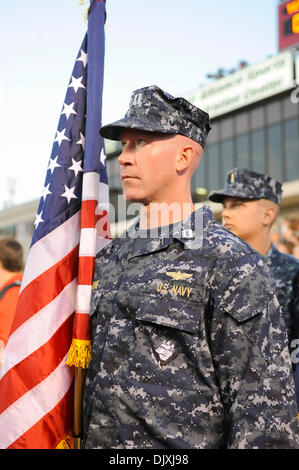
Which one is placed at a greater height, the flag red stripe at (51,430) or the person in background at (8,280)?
the person in background at (8,280)

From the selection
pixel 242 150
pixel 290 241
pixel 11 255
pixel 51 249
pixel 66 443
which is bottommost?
pixel 66 443

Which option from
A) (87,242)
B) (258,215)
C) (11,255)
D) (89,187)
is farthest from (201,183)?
(87,242)

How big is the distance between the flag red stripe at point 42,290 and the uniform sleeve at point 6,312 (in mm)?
2059

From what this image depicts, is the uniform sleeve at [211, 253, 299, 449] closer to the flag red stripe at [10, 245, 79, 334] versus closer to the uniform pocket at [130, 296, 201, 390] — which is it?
the uniform pocket at [130, 296, 201, 390]

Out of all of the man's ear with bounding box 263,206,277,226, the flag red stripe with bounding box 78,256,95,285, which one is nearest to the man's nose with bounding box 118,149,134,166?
the flag red stripe with bounding box 78,256,95,285

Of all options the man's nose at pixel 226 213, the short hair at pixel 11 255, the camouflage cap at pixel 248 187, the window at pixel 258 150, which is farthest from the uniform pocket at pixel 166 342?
the window at pixel 258 150

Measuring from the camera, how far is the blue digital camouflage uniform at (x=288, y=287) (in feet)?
11.9

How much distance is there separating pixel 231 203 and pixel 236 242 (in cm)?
230

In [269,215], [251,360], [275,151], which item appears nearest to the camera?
[251,360]

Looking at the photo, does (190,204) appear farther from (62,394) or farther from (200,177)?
(200,177)

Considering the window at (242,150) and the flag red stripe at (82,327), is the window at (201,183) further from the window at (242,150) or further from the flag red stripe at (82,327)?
the flag red stripe at (82,327)

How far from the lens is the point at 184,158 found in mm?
2338

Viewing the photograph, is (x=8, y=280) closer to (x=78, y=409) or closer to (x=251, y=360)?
(x=78, y=409)

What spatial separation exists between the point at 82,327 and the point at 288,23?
4.37 m
